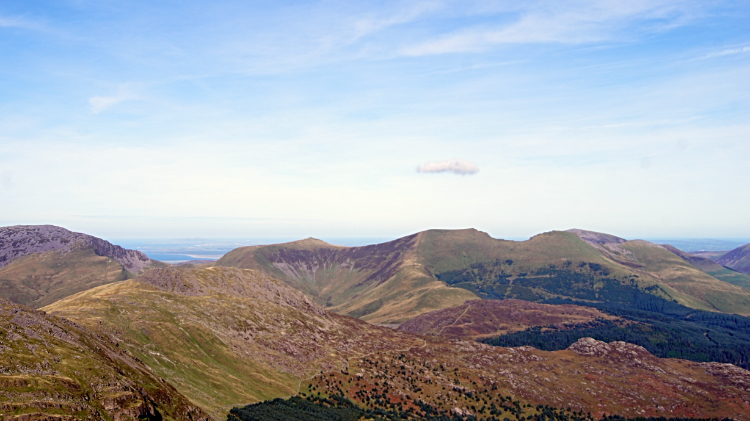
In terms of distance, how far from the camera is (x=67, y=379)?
67625 mm

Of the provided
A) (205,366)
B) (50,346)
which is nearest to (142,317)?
(205,366)

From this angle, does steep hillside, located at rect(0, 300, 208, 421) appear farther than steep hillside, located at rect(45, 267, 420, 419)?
No

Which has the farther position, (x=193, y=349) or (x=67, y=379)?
(x=193, y=349)

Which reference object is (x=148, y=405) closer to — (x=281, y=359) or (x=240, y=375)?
(x=240, y=375)

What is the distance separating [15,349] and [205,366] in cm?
7991

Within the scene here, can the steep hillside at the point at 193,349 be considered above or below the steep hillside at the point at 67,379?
below

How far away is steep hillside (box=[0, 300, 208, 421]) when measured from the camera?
195ft

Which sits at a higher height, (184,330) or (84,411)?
(84,411)

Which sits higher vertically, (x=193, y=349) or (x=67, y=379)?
(x=67, y=379)

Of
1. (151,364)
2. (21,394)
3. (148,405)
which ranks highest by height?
(21,394)

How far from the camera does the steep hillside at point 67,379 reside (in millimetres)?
59438

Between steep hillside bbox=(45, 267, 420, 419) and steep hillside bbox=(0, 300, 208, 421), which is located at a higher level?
steep hillside bbox=(0, 300, 208, 421)

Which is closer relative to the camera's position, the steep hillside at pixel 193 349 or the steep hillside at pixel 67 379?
the steep hillside at pixel 67 379

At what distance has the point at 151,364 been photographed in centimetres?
12362
